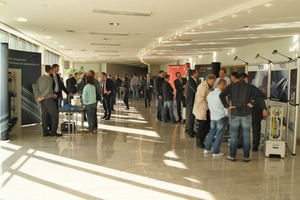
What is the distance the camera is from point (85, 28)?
321 inches

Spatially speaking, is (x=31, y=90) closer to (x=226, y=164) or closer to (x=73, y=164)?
(x=73, y=164)

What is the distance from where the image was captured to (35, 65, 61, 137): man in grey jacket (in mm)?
7055

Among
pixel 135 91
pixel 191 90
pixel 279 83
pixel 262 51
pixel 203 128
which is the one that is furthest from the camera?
pixel 135 91

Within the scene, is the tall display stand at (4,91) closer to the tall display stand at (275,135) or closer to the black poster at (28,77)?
the black poster at (28,77)

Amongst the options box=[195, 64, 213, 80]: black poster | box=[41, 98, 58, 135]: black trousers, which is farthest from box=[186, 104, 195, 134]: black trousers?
box=[41, 98, 58, 135]: black trousers

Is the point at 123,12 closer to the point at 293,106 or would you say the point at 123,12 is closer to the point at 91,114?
the point at 91,114

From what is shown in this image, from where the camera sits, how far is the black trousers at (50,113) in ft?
23.5

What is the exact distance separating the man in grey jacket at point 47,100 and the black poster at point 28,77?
56.3 inches

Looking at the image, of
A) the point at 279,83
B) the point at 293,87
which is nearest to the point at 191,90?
the point at 279,83

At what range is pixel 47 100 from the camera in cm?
713

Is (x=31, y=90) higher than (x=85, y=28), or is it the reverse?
(x=85, y=28)

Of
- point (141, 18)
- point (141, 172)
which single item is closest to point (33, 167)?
point (141, 172)

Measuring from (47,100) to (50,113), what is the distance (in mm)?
319

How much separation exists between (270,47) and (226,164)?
4.92 meters
